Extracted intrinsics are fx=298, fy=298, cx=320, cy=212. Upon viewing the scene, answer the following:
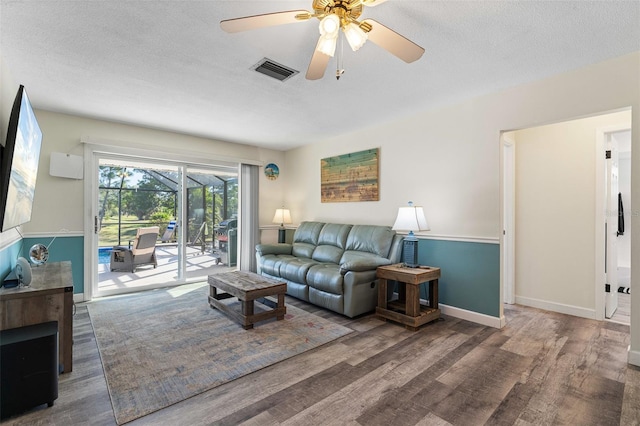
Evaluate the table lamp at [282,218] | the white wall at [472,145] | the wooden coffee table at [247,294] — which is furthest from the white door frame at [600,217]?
the table lamp at [282,218]

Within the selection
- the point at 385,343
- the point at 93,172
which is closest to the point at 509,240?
the point at 385,343

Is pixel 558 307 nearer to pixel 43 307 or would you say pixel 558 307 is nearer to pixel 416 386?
pixel 416 386

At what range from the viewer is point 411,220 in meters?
3.20

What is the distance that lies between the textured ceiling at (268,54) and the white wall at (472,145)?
0.17 m

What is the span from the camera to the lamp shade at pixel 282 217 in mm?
5473

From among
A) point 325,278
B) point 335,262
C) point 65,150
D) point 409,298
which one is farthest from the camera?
point 335,262

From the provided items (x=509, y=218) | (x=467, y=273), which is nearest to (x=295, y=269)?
(x=467, y=273)

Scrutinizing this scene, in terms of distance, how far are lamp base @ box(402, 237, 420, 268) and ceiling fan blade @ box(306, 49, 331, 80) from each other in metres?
2.02

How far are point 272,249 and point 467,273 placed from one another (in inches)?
109

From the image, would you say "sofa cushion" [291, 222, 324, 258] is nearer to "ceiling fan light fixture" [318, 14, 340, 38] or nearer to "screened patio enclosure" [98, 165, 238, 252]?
"screened patio enclosure" [98, 165, 238, 252]

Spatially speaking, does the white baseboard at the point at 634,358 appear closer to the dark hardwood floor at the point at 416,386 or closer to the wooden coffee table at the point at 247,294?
the dark hardwood floor at the point at 416,386

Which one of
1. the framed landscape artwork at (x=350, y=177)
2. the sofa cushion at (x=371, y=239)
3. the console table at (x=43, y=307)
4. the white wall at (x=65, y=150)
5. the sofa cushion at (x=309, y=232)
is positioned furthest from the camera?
the sofa cushion at (x=309, y=232)

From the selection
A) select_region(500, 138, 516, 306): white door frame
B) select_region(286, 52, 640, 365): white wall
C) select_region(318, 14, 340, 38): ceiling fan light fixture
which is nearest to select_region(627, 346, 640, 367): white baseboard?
select_region(286, 52, 640, 365): white wall

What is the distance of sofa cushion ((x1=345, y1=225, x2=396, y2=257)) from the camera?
3.71 meters
